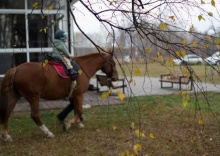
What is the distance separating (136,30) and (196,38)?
0.53 metres

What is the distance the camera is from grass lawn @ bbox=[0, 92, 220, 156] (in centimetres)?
571

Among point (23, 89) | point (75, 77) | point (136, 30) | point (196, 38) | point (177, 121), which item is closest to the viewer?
point (136, 30)

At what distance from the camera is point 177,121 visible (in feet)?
Answer: 26.9

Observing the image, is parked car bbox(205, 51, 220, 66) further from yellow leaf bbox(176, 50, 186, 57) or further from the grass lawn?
the grass lawn

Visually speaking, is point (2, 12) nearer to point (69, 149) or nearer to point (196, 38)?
point (69, 149)

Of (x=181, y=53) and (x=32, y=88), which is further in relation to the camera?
(x=32, y=88)

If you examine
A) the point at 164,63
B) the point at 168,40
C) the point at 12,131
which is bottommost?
the point at 12,131

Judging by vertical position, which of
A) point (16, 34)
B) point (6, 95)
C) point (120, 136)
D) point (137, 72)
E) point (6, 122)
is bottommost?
point (120, 136)

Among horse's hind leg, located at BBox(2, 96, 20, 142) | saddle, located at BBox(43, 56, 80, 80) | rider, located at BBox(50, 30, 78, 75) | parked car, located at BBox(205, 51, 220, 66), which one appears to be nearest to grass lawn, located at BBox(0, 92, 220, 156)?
horse's hind leg, located at BBox(2, 96, 20, 142)

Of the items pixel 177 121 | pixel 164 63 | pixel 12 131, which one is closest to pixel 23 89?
pixel 12 131

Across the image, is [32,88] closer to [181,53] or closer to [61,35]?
[61,35]

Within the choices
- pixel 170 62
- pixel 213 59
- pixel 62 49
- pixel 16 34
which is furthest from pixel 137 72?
pixel 16 34

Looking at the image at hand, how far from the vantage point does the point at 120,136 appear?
664 centimetres

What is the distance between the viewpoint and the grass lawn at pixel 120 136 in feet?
18.7
